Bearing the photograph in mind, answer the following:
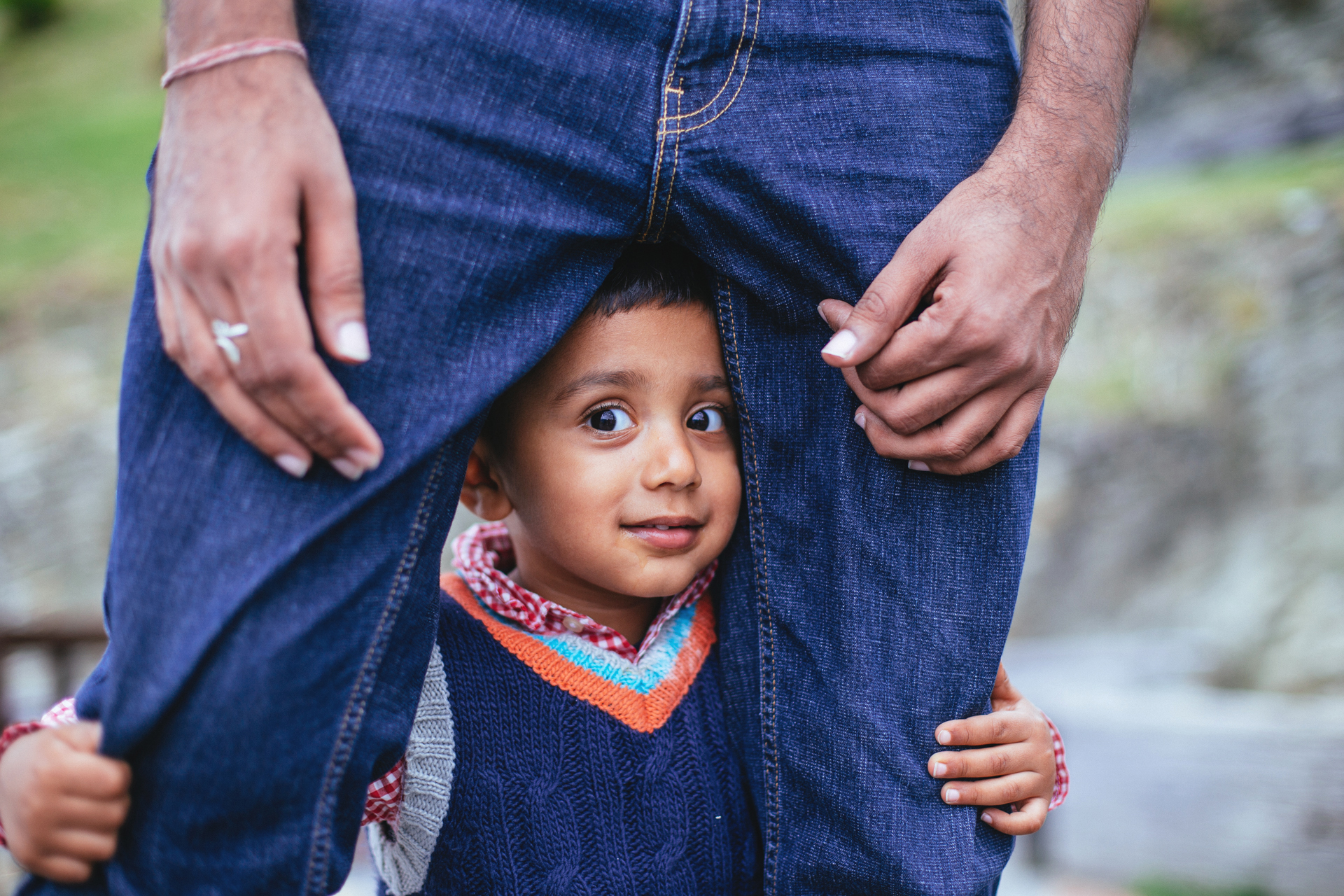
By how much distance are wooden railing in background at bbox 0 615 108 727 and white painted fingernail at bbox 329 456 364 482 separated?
8.74ft

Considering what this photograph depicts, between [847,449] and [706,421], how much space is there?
9.4 inches

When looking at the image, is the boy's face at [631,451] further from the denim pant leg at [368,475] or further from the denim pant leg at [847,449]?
the denim pant leg at [368,475]

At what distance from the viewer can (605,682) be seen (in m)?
1.38

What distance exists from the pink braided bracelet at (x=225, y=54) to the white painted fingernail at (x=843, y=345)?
65 centimetres

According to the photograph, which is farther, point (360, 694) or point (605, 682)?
point (605, 682)

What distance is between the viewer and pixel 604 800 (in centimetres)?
131

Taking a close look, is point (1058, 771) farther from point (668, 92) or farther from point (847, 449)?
point (668, 92)

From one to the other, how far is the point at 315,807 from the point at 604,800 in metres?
0.42

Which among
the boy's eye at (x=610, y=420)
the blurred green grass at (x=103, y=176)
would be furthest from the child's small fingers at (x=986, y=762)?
the blurred green grass at (x=103, y=176)

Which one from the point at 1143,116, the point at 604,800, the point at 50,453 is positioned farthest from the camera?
the point at 1143,116

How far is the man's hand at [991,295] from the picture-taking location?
1071 millimetres

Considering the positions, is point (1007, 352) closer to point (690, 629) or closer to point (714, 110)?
point (714, 110)

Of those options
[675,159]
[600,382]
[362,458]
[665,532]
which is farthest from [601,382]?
[362,458]

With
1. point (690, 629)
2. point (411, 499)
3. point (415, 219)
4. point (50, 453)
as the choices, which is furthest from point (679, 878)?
point (50, 453)
